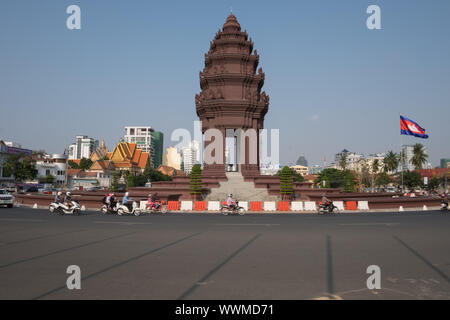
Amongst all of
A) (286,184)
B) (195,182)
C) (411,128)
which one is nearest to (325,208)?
(286,184)

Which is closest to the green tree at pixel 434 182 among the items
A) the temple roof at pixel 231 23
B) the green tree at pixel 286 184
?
the temple roof at pixel 231 23

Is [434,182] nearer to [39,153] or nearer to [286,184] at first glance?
[286,184]

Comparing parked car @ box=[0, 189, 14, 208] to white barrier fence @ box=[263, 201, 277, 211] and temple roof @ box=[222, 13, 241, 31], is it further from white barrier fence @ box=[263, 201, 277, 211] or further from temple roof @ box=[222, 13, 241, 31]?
temple roof @ box=[222, 13, 241, 31]

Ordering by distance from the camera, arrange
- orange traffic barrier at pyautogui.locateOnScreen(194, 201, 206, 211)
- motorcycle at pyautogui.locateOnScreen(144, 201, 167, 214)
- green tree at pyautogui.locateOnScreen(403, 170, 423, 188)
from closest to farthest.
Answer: motorcycle at pyautogui.locateOnScreen(144, 201, 167, 214), orange traffic barrier at pyautogui.locateOnScreen(194, 201, 206, 211), green tree at pyautogui.locateOnScreen(403, 170, 423, 188)

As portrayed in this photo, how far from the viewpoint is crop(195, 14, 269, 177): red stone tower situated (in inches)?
1622

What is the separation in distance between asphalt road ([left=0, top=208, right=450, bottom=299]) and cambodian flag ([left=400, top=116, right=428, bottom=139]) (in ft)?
101

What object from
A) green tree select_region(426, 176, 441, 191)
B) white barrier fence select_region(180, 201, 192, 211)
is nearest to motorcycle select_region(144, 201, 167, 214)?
white barrier fence select_region(180, 201, 192, 211)

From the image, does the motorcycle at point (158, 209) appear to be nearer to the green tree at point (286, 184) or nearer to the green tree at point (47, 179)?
the green tree at point (286, 184)

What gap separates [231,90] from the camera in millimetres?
42188

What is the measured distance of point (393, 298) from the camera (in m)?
5.52

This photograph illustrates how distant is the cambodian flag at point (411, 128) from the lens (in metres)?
39.5
